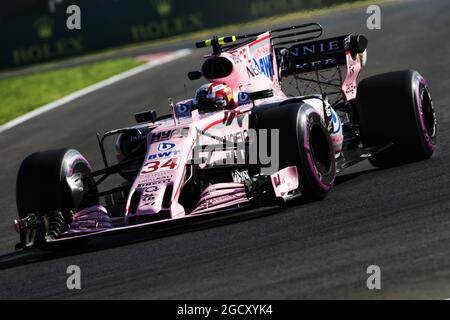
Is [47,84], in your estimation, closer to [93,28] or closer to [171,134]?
[93,28]

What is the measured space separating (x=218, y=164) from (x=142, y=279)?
2.18 metres

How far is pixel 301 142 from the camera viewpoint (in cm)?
858

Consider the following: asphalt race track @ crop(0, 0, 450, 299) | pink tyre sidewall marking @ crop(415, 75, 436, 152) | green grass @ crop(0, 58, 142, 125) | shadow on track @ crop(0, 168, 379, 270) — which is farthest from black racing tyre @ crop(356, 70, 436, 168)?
green grass @ crop(0, 58, 142, 125)

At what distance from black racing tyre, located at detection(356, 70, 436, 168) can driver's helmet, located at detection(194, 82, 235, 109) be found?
1.37m

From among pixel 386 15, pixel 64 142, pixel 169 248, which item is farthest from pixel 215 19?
pixel 169 248

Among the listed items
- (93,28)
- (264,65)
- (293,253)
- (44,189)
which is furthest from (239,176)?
(93,28)

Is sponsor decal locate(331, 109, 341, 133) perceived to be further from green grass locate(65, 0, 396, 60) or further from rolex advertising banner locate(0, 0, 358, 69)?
rolex advertising banner locate(0, 0, 358, 69)

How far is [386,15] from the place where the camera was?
25.6 metres

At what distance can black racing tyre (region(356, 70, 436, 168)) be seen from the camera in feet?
33.1

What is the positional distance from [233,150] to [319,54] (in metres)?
2.28

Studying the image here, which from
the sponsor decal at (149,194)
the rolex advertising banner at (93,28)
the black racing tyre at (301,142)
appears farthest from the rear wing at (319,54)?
the rolex advertising banner at (93,28)

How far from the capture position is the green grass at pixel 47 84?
71.3ft

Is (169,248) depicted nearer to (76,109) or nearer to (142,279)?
(142,279)
